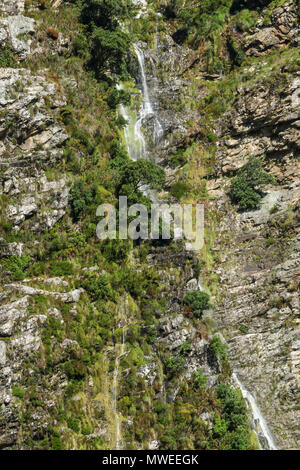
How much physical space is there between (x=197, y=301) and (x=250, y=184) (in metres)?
14.9

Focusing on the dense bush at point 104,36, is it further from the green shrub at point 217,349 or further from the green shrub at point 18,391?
the green shrub at point 18,391

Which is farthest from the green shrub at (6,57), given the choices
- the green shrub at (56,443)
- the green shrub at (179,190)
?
the green shrub at (56,443)

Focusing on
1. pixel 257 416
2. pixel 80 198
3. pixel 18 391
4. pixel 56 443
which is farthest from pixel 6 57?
pixel 257 416

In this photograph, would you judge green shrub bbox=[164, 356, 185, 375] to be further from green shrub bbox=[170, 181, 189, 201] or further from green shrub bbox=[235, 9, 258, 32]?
green shrub bbox=[235, 9, 258, 32]

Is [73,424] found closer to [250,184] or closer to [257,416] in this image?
[257,416]

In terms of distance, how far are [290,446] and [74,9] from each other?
51386mm

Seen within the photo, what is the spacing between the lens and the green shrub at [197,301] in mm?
34812

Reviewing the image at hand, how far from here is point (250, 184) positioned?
42031mm

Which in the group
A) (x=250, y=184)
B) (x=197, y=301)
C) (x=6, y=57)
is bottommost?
(x=197, y=301)

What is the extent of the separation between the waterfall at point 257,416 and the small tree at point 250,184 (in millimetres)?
17594

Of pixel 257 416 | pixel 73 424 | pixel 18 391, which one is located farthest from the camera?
pixel 257 416

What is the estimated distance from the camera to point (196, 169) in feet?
151

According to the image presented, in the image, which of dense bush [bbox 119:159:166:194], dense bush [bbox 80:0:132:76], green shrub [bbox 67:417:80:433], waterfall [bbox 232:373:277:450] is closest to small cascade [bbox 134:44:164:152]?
dense bush [bbox 80:0:132:76]

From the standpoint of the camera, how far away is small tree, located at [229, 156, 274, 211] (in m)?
41.5
